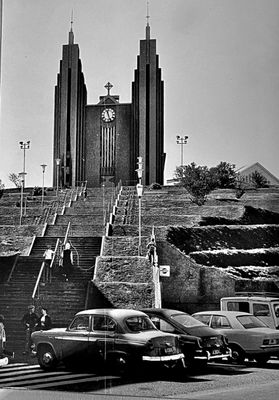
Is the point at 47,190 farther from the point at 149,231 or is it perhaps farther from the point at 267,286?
the point at 267,286

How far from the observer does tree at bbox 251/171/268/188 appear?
6.59m

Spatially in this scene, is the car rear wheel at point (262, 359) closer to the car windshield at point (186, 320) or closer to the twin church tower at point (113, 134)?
the car windshield at point (186, 320)

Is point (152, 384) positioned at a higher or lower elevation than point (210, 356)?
lower

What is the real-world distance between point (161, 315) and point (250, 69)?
2.62 metres

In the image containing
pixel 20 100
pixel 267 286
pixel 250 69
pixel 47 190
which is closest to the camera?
pixel 267 286

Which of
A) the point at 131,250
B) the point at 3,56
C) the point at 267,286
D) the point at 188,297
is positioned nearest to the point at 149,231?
the point at 131,250

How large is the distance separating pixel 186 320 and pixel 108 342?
77cm

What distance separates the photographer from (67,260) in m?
7.15

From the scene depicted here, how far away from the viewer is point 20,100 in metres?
8.05

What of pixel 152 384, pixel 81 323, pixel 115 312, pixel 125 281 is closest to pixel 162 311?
pixel 115 312

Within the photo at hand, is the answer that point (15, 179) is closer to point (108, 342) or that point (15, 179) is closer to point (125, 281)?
point (125, 281)

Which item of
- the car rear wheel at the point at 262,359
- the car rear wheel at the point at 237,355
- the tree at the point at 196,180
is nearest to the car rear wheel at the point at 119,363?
the car rear wheel at the point at 237,355

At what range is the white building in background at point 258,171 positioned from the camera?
261 inches

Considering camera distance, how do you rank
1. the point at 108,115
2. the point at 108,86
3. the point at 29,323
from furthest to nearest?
the point at 108,86, the point at 108,115, the point at 29,323
